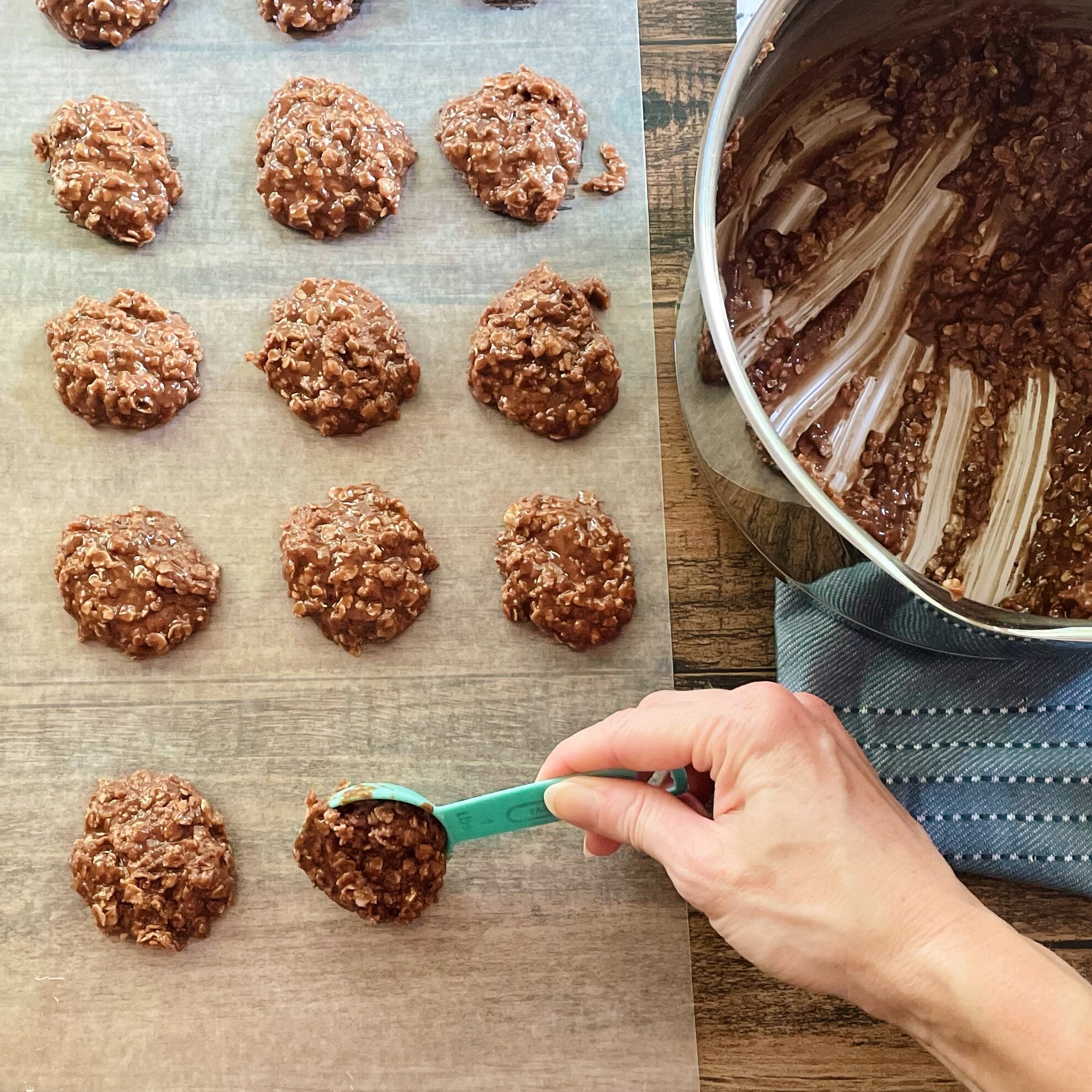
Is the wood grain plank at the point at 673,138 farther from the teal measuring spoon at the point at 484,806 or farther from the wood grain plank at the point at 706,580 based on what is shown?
the teal measuring spoon at the point at 484,806

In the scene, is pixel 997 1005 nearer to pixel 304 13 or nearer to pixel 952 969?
pixel 952 969

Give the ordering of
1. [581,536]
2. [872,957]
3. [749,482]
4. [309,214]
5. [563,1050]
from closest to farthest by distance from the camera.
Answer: [872,957] → [749,482] → [563,1050] → [581,536] → [309,214]

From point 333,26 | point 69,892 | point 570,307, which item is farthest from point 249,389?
point 69,892

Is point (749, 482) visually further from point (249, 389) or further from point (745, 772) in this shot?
point (249, 389)

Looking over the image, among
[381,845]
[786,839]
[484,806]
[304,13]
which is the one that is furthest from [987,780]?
[304,13]

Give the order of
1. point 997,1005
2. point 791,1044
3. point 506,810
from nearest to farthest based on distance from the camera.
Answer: point 997,1005, point 506,810, point 791,1044

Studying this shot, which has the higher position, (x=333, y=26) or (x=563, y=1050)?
(x=333, y=26)

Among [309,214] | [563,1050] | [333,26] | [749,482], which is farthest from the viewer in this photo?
[333,26]
